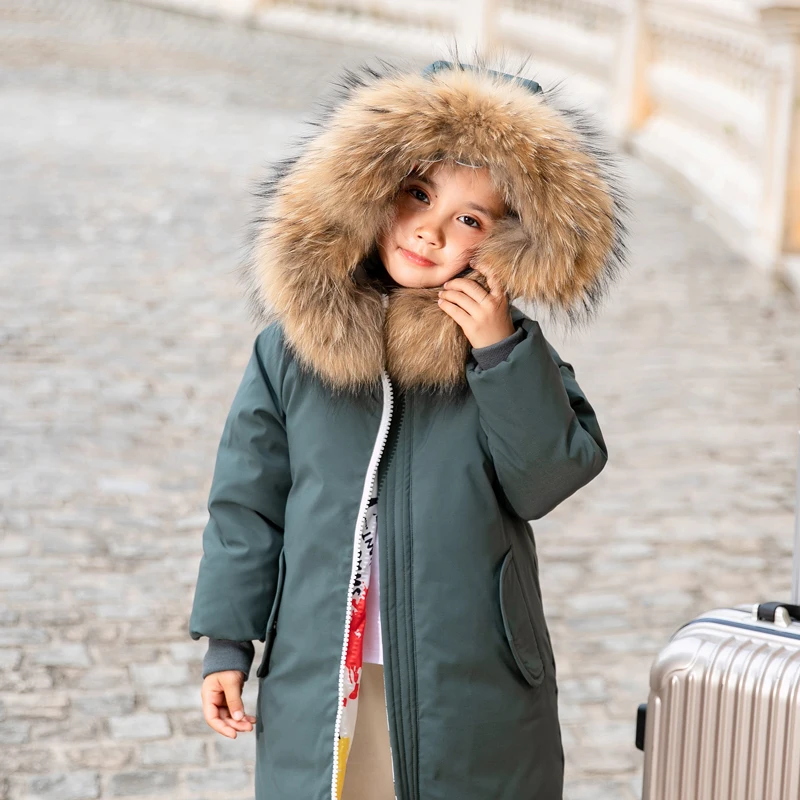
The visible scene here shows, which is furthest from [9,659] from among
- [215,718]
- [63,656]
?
[215,718]

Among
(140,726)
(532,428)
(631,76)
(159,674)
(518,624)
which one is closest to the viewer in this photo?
(532,428)

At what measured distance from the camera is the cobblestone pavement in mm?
3789

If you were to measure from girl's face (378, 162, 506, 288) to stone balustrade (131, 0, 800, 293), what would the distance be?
406 cm

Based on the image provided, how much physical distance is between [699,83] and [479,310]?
29.6 feet

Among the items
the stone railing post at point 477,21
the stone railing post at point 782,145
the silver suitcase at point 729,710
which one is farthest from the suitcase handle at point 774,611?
the stone railing post at point 477,21

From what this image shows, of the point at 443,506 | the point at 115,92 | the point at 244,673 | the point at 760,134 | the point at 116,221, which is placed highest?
the point at 115,92

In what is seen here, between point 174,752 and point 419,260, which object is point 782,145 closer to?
point 174,752

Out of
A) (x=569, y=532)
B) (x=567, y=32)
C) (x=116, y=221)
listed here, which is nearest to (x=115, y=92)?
(x=567, y=32)

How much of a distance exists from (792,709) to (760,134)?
7336mm

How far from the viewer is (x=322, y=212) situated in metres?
2.24

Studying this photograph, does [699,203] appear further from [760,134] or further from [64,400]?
[64,400]

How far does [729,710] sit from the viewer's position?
216 centimetres

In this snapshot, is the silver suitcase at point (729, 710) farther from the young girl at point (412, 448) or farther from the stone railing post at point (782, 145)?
the stone railing post at point (782, 145)

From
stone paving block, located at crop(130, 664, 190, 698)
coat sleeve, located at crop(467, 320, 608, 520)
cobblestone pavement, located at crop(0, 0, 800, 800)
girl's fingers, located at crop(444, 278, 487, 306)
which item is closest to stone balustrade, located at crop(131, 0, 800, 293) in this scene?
cobblestone pavement, located at crop(0, 0, 800, 800)
